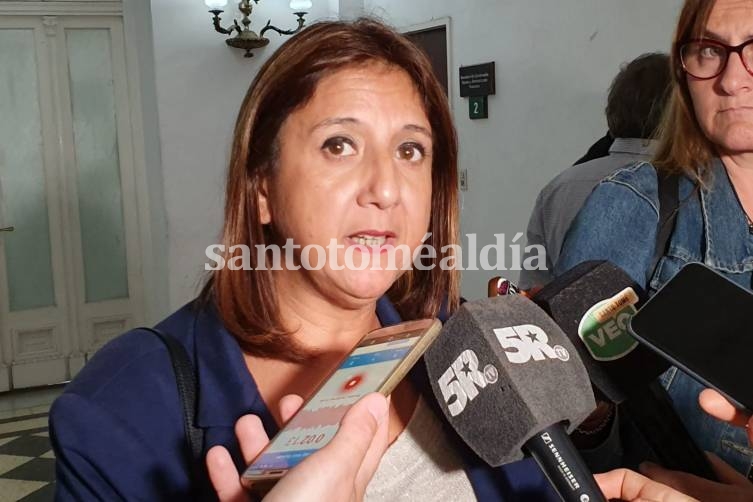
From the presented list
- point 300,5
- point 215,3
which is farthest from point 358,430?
point 300,5

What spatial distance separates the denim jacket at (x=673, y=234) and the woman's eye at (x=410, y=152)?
0.39 meters

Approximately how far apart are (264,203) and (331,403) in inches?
19.7

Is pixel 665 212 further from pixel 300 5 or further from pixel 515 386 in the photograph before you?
pixel 300 5

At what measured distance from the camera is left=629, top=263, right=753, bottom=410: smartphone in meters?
0.77

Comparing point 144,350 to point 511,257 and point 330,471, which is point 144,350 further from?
point 511,257

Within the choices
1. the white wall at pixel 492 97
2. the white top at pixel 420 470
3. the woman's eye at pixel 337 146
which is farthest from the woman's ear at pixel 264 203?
the white wall at pixel 492 97

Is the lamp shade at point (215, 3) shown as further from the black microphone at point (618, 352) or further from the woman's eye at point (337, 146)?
the black microphone at point (618, 352)

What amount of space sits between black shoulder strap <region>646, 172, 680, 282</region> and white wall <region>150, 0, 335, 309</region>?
355cm

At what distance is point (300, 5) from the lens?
4770 millimetres

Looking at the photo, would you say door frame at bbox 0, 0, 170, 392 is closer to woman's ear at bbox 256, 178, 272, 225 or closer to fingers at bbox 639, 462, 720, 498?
woman's ear at bbox 256, 178, 272, 225

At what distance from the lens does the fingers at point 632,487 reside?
0.89 m

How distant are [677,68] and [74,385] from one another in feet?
3.64

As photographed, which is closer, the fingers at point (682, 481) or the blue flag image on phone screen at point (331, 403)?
the blue flag image on phone screen at point (331, 403)

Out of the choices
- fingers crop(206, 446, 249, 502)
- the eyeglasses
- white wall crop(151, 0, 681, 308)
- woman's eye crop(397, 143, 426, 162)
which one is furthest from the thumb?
white wall crop(151, 0, 681, 308)
